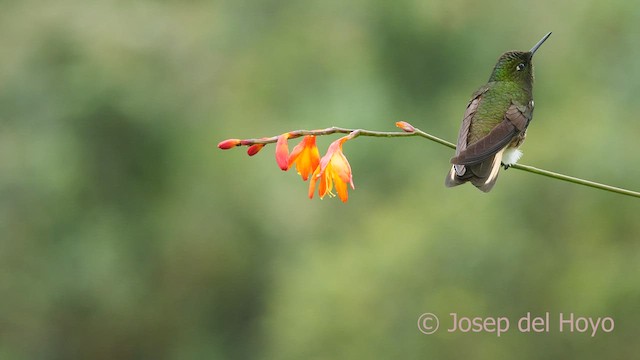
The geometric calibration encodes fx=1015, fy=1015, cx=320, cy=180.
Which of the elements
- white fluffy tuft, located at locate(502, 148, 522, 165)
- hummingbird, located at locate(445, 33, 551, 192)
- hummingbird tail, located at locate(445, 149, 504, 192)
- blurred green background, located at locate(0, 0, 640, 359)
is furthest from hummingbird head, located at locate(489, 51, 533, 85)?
blurred green background, located at locate(0, 0, 640, 359)

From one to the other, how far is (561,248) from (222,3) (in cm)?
303

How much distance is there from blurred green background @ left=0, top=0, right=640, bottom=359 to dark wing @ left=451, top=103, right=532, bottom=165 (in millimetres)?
3446

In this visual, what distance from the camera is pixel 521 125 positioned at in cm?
176

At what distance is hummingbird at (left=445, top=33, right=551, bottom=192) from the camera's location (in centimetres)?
155

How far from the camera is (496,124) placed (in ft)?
5.75

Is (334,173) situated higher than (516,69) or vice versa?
(516,69)

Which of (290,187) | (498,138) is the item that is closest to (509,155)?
(498,138)

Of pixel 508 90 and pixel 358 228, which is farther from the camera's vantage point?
pixel 358 228

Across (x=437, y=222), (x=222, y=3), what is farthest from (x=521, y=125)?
(x=222, y=3)

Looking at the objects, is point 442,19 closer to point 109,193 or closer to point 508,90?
point 109,193

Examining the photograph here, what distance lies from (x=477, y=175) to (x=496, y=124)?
0.70 ft

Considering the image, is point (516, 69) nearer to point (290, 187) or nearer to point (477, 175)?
point (477, 175)

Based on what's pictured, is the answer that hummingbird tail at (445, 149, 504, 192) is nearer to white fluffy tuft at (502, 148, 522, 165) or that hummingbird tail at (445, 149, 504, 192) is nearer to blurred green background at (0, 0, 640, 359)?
white fluffy tuft at (502, 148, 522, 165)

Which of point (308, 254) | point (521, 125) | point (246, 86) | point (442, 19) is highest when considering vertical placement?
point (442, 19)
